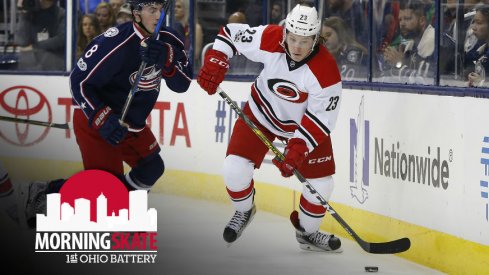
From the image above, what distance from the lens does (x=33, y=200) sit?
697 centimetres

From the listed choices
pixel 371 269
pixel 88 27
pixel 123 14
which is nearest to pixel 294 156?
pixel 371 269

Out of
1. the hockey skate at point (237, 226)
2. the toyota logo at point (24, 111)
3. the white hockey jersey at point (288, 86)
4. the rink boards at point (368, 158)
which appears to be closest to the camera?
the rink boards at point (368, 158)

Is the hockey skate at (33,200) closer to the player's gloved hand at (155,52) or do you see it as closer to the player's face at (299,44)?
the player's gloved hand at (155,52)

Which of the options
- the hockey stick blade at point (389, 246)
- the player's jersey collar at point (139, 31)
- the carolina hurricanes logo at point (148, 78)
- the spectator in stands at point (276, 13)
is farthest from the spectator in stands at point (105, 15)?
the hockey stick blade at point (389, 246)

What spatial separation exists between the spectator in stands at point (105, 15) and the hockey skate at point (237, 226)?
332 centimetres

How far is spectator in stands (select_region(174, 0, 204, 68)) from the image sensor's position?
9.15m

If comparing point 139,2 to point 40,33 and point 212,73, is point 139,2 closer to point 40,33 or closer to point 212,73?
point 212,73

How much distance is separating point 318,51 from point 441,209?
3.11 feet

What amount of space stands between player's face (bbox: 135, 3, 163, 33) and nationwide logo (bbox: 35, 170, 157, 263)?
74 cm

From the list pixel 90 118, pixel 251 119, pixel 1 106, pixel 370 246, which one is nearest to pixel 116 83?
pixel 90 118

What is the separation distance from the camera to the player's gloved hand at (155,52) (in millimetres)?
6211

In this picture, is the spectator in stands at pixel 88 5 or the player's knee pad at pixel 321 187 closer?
the player's knee pad at pixel 321 187

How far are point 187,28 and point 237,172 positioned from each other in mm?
2967

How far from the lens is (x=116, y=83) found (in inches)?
253
